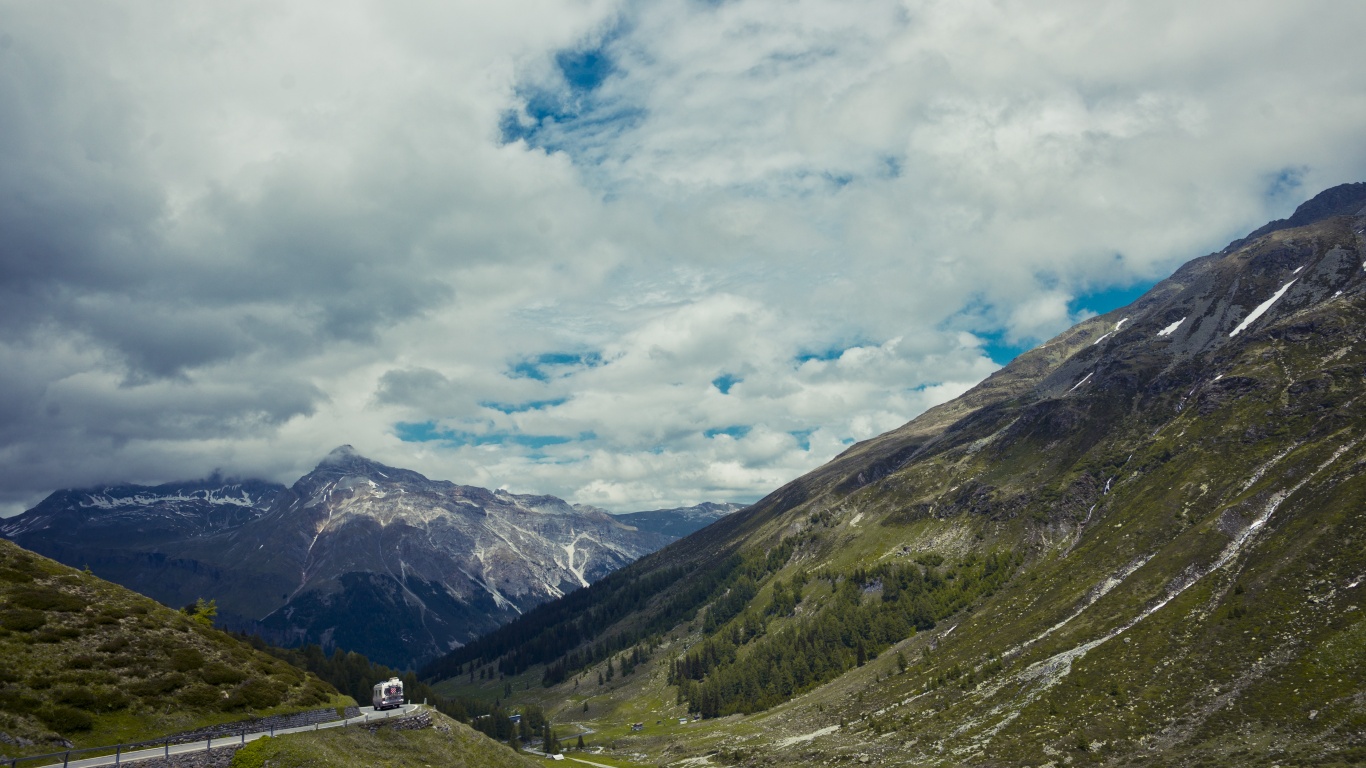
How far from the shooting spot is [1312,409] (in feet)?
563

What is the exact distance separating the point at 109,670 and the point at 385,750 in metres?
24.6

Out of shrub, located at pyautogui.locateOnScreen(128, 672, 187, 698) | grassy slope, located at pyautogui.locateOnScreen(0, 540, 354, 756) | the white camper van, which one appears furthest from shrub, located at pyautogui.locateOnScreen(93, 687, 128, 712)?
the white camper van

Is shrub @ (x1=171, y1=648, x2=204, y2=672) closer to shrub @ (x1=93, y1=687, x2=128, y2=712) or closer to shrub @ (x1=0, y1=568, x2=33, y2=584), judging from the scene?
shrub @ (x1=93, y1=687, x2=128, y2=712)

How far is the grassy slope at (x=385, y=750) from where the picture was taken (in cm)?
5525

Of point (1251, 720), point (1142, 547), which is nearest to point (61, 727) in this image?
point (1251, 720)

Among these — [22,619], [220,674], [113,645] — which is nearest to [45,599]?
[22,619]

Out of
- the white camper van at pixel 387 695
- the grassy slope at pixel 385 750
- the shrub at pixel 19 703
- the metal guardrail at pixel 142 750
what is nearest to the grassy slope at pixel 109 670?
the shrub at pixel 19 703

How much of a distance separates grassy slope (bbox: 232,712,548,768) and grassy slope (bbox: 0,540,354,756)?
27.2 ft

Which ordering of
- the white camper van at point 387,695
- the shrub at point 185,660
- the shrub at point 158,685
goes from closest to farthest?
the shrub at point 158,685 → the shrub at point 185,660 → the white camper van at point 387,695

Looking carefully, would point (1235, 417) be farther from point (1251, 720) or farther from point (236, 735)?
point (236, 735)

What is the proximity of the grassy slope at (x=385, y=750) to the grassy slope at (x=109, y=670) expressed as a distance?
8.30 metres

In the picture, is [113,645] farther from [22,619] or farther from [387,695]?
[387,695]

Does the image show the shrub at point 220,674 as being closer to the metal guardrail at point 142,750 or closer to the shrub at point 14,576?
the metal guardrail at point 142,750

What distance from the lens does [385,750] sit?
214 feet
